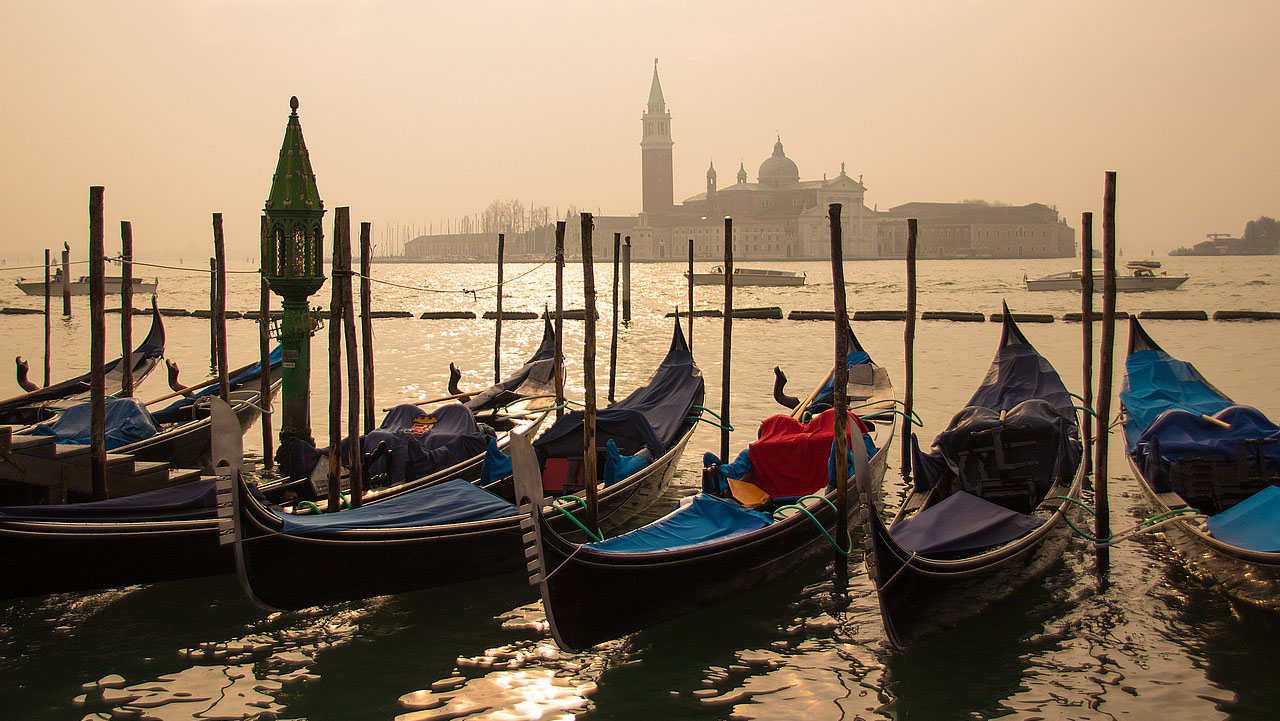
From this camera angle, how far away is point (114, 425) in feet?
21.0

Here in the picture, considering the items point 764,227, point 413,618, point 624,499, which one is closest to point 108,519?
point 413,618

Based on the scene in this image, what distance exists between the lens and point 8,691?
3.53 m

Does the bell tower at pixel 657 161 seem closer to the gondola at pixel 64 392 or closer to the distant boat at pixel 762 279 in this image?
the distant boat at pixel 762 279

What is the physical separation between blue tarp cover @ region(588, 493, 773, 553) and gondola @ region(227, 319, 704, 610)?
1.13 feet

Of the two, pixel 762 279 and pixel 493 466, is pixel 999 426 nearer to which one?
pixel 493 466

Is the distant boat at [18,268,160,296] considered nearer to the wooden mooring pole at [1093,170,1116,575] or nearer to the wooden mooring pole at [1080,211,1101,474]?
the wooden mooring pole at [1080,211,1101,474]

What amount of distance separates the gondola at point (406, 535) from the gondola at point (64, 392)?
269cm

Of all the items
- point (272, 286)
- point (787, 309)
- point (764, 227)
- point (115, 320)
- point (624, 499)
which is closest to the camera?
point (624, 499)

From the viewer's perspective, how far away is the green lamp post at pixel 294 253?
22.4 feet

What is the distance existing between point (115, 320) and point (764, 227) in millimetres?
57038

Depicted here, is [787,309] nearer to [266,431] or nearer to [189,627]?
[266,431]

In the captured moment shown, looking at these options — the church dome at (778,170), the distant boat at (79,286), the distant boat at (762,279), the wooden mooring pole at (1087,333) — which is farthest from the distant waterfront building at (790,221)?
the wooden mooring pole at (1087,333)

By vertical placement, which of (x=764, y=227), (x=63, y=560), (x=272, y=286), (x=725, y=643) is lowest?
(x=725, y=643)

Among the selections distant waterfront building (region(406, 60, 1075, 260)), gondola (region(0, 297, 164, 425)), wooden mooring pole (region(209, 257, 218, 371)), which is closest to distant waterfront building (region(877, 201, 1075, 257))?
distant waterfront building (region(406, 60, 1075, 260))
